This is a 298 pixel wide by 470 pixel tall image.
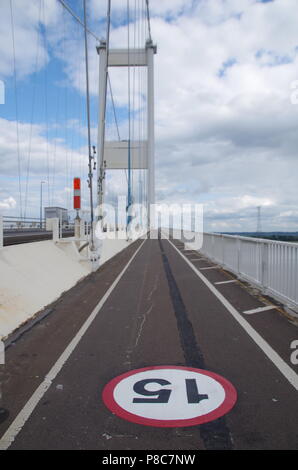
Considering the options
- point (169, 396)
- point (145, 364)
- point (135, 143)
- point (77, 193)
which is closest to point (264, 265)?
point (145, 364)

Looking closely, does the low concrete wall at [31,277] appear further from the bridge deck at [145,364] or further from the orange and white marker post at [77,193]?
the orange and white marker post at [77,193]

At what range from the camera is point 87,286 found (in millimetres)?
11070

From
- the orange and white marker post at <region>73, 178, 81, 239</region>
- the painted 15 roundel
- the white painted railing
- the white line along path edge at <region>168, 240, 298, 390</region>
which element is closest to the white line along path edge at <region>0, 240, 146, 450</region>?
the painted 15 roundel

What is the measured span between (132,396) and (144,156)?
48960 millimetres

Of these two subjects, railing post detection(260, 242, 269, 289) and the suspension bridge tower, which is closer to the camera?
railing post detection(260, 242, 269, 289)

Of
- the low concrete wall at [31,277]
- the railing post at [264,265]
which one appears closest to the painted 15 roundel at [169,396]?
the low concrete wall at [31,277]

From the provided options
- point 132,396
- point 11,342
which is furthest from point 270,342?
point 11,342

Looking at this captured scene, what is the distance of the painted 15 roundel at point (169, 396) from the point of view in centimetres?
358

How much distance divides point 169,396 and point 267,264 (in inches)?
233

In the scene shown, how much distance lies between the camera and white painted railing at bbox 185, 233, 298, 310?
7.56m

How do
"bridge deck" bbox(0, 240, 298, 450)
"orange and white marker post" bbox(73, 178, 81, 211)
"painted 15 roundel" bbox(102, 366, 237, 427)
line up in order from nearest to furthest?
"bridge deck" bbox(0, 240, 298, 450) → "painted 15 roundel" bbox(102, 366, 237, 427) → "orange and white marker post" bbox(73, 178, 81, 211)

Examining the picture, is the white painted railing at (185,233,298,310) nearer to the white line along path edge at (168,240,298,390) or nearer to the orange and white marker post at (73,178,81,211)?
the white line along path edge at (168,240,298,390)

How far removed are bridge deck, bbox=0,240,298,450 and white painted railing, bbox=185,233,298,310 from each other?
0.50m
